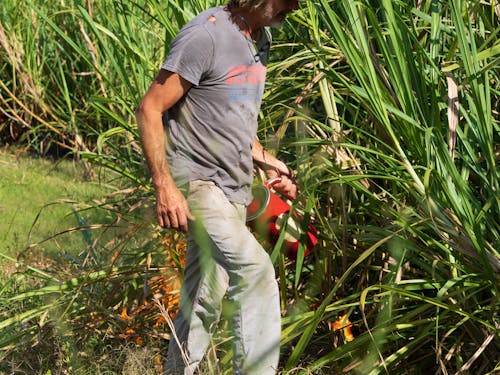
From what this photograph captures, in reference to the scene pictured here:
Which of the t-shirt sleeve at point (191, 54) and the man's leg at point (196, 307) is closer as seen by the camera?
the t-shirt sleeve at point (191, 54)

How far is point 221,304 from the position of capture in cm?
352

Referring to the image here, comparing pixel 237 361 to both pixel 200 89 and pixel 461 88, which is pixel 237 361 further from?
pixel 461 88

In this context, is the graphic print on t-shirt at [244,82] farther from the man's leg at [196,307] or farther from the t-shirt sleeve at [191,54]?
→ the man's leg at [196,307]

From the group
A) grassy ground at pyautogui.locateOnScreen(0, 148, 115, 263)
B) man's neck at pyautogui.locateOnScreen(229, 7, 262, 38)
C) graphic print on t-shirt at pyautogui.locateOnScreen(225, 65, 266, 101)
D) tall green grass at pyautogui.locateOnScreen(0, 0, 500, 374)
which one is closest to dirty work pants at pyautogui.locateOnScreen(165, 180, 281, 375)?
tall green grass at pyautogui.locateOnScreen(0, 0, 500, 374)

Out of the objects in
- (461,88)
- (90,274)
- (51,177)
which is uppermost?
(461,88)

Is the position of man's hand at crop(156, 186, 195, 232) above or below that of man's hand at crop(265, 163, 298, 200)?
above

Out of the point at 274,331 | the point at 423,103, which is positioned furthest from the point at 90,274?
the point at 423,103

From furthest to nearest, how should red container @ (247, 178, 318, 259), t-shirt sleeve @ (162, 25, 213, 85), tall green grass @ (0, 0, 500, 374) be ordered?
red container @ (247, 178, 318, 259), t-shirt sleeve @ (162, 25, 213, 85), tall green grass @ (0, 0, 500, 374)

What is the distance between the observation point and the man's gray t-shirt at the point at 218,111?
10.9 ft

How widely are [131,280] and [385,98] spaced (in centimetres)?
145

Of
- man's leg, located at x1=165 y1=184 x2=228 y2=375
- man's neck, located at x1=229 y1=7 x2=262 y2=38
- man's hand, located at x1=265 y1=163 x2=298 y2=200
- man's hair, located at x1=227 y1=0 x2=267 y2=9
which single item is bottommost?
man's leg, located at x1=165 y1=184 x2=228 y2=375

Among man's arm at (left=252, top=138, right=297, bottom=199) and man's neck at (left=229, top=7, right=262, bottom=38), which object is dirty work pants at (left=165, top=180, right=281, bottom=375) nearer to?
man's arm at (left=252, top=138, right=297, bottom=199)

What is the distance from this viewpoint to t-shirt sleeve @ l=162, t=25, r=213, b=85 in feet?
10.6

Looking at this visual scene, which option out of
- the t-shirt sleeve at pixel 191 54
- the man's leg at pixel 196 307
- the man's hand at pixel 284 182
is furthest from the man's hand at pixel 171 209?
the man's hand at pixel 284 182
